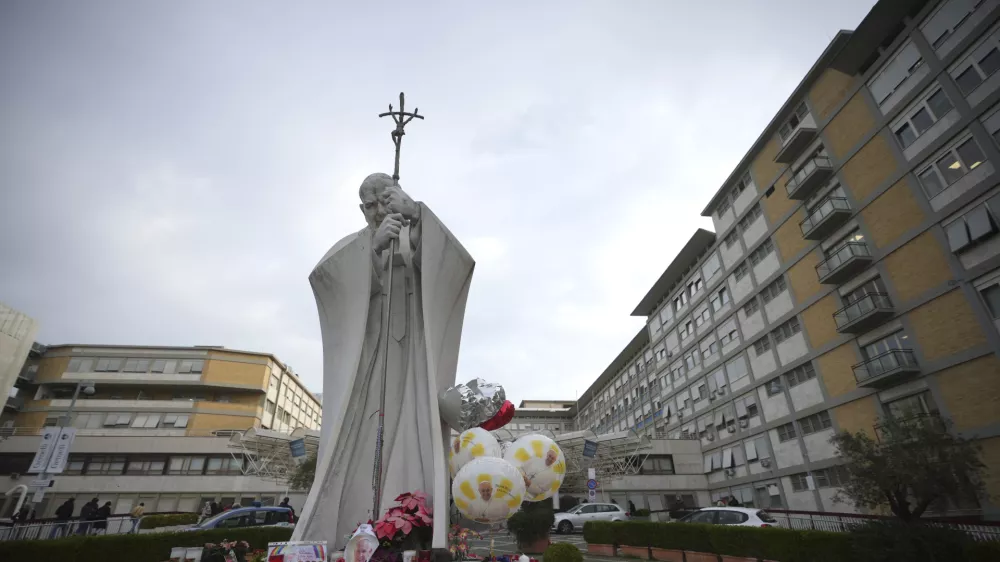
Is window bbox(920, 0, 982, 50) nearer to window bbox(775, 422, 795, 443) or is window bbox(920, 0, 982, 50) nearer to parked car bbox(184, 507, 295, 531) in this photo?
window bbox(775, 422, 795, 443)

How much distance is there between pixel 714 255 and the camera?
35781mm

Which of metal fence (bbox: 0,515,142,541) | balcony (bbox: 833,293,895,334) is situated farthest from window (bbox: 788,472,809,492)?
metal fence (bbox: 0,515,142,541)

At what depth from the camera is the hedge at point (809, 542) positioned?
8.03 meters

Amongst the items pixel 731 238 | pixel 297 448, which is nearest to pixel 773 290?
pixel 731 238

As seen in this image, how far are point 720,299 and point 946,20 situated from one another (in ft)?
61.9

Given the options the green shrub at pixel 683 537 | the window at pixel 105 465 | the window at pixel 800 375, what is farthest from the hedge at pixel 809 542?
the window at pixel 105 465

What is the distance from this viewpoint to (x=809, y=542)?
32.8 feet

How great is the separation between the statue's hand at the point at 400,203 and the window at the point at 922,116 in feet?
66.8

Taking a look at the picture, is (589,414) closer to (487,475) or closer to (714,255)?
(714,255)

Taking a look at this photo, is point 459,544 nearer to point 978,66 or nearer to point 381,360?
point 381,360

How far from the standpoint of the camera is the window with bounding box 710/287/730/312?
111 ft

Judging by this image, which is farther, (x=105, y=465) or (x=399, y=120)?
(x=105, y=465)

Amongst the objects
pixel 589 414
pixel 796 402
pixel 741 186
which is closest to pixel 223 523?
pixel 796 402

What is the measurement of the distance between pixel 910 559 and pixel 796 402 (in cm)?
2057
